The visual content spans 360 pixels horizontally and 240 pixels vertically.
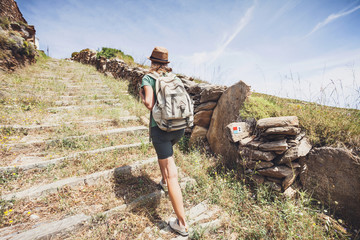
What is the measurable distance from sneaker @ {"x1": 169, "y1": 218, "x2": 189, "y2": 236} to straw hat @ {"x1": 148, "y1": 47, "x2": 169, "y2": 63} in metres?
2.09

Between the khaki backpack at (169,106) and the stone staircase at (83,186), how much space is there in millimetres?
1311

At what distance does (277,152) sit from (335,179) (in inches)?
30.3

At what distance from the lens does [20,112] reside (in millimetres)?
4297

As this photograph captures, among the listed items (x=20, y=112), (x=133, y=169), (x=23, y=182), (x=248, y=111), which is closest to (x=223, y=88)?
(x=248, y=111)

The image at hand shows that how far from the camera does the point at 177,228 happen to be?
1.95 m

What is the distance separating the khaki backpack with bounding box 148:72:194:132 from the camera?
72.1 inches

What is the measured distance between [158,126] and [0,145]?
334 centimetres

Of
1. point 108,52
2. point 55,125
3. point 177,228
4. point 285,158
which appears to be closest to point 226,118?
point 285,158

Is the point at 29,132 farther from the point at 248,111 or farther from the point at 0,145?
the point at 248,111

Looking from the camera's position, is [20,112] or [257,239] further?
[20,112]

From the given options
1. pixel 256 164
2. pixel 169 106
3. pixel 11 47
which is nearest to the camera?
pixel 169 106

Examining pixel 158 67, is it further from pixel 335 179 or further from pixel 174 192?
pixel 335 179

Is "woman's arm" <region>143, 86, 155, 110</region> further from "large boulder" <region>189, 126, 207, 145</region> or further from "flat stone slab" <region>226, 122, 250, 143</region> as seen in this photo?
"large boulder" <region>189, 126, 207, 145</region>

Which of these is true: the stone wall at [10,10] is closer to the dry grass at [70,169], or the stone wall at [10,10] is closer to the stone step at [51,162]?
the stone step at [51,162]
